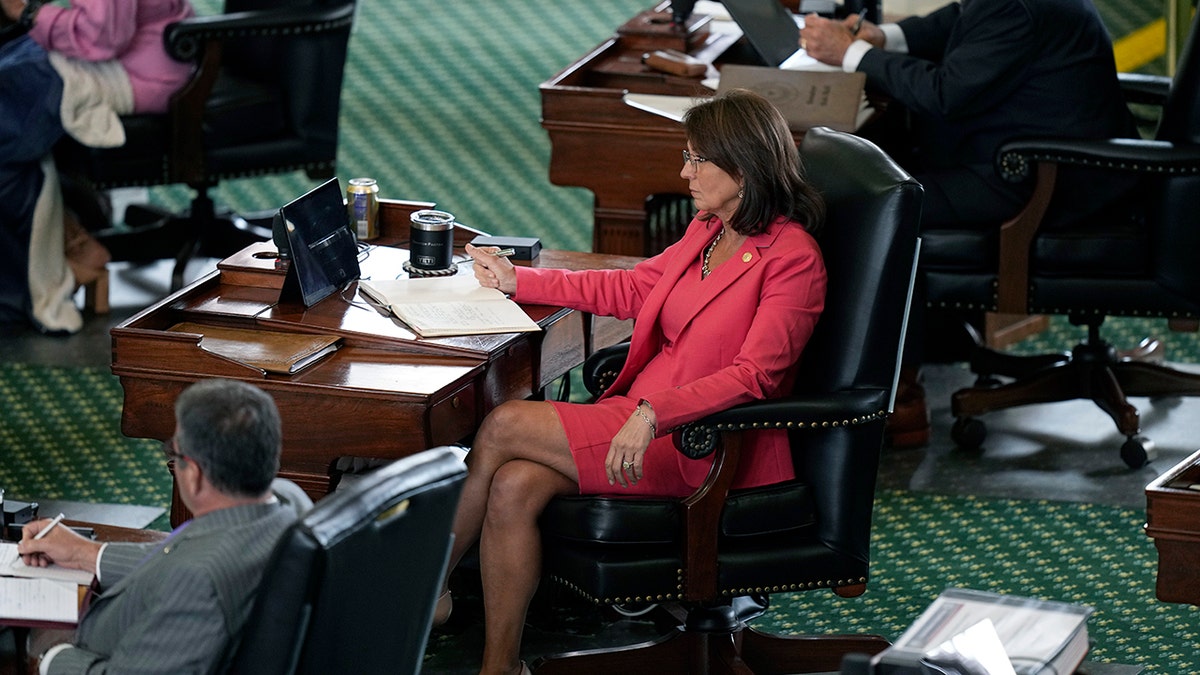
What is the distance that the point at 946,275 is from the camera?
467cm

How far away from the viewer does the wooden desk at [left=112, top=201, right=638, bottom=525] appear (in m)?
3.14

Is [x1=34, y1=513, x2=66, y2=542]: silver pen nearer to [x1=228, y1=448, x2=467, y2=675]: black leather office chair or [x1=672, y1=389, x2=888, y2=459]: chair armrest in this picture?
[x1=228, y1=448, x2=467, y2=675]: black leather office chair

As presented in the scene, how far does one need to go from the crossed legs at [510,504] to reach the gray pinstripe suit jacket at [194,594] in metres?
0.89

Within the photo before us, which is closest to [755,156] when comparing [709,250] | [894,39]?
[709,250]

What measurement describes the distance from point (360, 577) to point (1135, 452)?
9.35 feet

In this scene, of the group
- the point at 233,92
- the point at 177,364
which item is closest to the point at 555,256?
the point at 177,364

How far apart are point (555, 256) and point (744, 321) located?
0.66 metres

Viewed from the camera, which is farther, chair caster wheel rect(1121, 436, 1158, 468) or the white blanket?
the white blanket

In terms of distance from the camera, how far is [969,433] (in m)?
4.79

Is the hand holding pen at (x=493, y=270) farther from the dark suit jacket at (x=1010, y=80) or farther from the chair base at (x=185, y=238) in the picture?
the chair base at (x=185, y=238)

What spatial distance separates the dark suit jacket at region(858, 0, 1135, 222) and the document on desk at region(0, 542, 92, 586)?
8.90 ft

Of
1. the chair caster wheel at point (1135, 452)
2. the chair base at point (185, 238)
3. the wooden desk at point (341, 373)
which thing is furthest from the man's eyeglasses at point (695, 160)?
the chair base at point (185, 238)

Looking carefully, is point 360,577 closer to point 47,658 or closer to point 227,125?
point 47,658

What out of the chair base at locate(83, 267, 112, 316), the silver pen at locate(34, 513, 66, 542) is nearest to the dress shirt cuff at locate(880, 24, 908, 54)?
the chair base at locate(83, 267, 112, 316)
